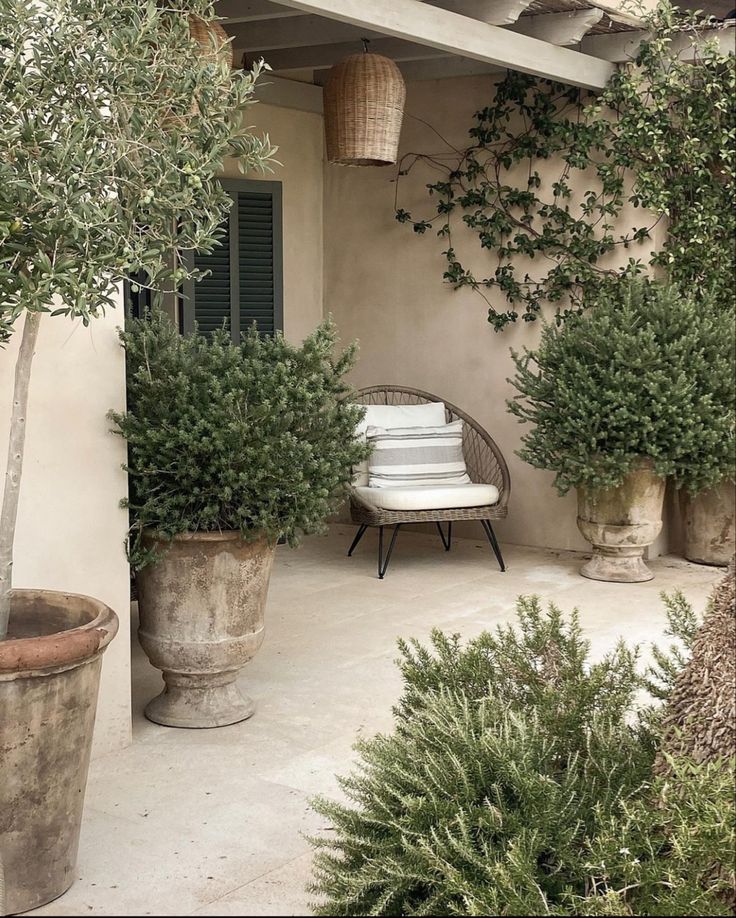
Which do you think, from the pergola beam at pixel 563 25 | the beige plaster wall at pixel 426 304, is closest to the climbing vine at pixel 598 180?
the beige plaster wall at pixel 426 304

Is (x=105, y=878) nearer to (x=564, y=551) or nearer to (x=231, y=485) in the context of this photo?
(x=231, y=485)

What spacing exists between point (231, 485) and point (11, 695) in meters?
1.25

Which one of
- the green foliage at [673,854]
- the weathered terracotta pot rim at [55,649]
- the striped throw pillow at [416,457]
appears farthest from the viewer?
the striped throw pillow at [416,457]

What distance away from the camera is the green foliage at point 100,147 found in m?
2.65

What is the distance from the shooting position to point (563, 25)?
6273mm

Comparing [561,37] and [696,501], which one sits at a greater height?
[561,37]

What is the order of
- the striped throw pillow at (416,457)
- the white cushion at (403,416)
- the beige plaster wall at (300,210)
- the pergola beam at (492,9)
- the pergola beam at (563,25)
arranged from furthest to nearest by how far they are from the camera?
the beige plaster wall at (300,210), the white cushion at (403,416), the striped throw pillow at (416,457), the pergola beam at (563,25), the pergola beam at (492,9)

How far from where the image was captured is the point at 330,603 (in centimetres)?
579

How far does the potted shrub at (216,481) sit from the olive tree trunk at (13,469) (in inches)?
28.7

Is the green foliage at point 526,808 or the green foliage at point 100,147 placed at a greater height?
the green foliage at point 100,147

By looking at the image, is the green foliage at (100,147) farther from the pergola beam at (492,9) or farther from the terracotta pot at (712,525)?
the terracotta pot at (712,525)

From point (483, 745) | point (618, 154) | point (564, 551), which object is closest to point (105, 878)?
point (483, 745)

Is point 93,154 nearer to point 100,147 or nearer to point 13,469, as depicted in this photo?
point 100,147

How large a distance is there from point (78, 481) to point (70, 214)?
116 centimetres
